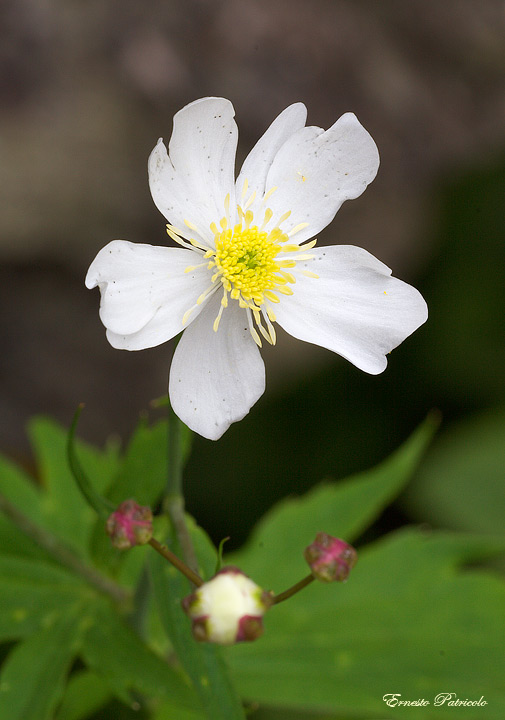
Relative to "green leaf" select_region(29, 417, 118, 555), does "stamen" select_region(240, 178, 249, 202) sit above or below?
above

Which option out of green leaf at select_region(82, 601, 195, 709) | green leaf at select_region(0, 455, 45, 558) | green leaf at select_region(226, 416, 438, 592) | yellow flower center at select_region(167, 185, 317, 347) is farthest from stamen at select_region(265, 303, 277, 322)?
green leaf at select_region(0, 455, 45, 558)

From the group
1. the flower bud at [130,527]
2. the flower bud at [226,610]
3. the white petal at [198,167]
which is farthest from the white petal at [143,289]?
the flower bud at [226,610]

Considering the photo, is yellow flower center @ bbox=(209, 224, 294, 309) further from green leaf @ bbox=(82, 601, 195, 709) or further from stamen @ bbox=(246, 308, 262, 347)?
green leaf @ bbox=(82, 601, 195, 709)

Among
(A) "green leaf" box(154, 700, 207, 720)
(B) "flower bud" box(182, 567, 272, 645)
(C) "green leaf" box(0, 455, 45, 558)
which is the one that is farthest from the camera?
(C) "green leaf" box(0, 455, 45, 558)

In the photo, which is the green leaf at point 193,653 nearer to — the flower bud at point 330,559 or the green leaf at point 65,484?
the flower bud at point 330,559

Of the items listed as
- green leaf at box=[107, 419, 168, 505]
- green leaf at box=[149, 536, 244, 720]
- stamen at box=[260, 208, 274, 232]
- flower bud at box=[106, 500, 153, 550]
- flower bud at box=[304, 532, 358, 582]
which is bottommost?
green leaf at box=[149, 536, 244, 720]

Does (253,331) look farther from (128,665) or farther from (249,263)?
(128,665)

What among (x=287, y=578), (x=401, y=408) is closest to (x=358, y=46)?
(x=401, y=408)
